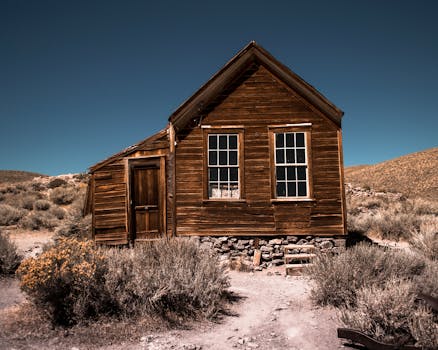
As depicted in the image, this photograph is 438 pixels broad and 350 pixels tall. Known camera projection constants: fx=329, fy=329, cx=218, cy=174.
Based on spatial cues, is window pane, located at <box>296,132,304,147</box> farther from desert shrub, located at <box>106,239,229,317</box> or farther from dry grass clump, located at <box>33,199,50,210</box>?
dry grass clump, located at <box>33,199,50,210</box>

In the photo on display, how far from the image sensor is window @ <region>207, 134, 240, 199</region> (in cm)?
925

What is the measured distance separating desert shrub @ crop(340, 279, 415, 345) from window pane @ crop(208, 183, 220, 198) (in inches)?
216

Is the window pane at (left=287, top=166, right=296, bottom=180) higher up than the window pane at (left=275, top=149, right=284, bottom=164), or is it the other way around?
the window pane at (left=275, top=149, right=284, bottom=164)

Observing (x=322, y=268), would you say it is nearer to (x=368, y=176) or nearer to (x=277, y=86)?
(x=277, y=86)

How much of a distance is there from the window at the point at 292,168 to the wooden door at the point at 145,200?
3417mm

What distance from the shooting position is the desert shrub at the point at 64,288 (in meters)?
4.54

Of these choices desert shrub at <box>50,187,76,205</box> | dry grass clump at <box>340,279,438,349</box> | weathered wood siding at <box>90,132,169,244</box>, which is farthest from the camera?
desert shrub at <box>50,187,76,205</box>

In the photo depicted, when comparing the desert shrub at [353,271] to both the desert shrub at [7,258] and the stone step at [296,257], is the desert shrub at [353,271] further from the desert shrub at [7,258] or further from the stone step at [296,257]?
the desert shrub at [7,258]

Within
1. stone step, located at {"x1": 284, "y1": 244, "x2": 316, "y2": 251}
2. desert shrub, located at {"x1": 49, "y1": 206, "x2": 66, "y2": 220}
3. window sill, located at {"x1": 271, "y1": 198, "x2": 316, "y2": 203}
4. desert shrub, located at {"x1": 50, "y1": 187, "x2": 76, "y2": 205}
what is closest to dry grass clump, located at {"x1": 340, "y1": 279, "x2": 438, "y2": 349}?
stone step, located at {"x1": 284, "y1": 244, "x2": 316, "y2": 251}

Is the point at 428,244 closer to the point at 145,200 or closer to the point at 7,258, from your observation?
the point at 145,200

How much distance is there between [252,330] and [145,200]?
5.74m

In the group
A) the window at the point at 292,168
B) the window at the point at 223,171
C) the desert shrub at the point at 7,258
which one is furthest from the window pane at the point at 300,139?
the desert shrub at the point at 7,258

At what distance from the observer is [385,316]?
386 cm

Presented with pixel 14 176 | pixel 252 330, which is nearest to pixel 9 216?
pixel 252 330
